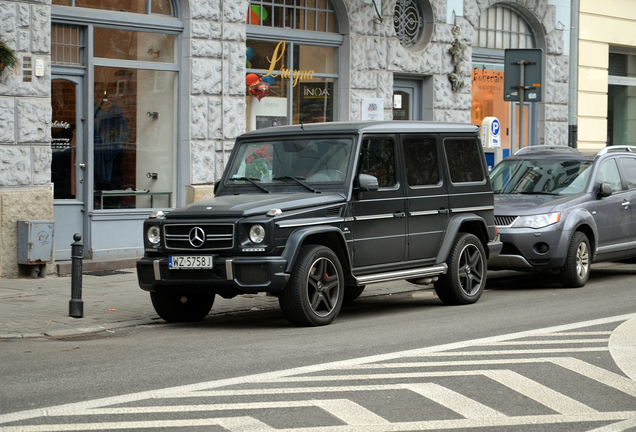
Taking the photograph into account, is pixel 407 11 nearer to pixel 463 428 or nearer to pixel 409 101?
pixel 409 101

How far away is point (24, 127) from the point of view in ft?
44.3

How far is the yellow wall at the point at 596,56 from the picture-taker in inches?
898

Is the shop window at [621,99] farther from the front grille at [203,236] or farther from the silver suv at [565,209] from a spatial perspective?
the front grille at [203,236]

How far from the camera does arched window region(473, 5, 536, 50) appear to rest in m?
20.9

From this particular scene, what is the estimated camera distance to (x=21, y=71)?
531 inches

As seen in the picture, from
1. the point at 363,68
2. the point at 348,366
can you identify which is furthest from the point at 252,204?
the point at 363,68

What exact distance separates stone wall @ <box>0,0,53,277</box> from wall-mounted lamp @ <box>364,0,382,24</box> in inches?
259

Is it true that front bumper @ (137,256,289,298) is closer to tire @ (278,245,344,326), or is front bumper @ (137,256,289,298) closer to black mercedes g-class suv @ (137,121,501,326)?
black mercedes g-class suv @ (137,121,501,326)

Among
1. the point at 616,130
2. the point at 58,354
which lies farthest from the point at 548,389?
the point at 616,130

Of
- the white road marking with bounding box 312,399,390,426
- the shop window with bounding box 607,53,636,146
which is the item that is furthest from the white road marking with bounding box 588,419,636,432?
the shop window with bounding box 607,53,636,146

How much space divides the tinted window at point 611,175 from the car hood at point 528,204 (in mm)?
849

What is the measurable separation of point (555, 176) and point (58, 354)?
7.94 m

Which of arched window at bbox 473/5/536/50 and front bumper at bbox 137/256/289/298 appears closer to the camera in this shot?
front bumper at bbox 137/256/289/298

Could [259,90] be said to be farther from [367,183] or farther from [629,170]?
[367,183]
